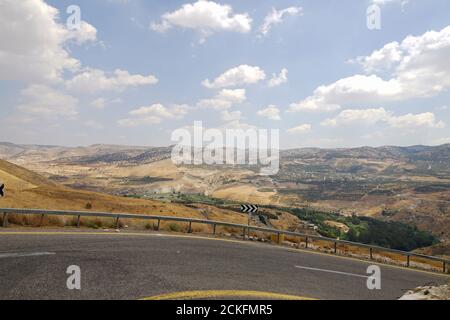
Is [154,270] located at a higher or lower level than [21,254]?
lower

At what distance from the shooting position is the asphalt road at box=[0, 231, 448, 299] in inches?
277

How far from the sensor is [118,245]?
11672 mm

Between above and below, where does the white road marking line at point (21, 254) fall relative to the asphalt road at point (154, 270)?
above

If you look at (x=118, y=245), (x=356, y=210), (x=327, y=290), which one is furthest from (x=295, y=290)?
(x=356, y=210)

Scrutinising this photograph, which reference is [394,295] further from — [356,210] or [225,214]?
[356,210]

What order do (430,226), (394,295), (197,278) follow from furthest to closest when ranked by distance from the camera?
(430,226) → (394,295) → (197,278)

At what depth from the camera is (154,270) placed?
877 cm

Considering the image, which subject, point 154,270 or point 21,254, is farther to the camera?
point 21,254

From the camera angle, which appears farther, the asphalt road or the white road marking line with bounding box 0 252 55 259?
the white road marking line with bounding box 0 252 55 259

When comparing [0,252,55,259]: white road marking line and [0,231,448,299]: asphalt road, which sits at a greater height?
[0,252,55,259]: white road marking line

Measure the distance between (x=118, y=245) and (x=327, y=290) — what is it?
6.74 meters

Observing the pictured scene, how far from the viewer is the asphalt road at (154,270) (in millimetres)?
7035
